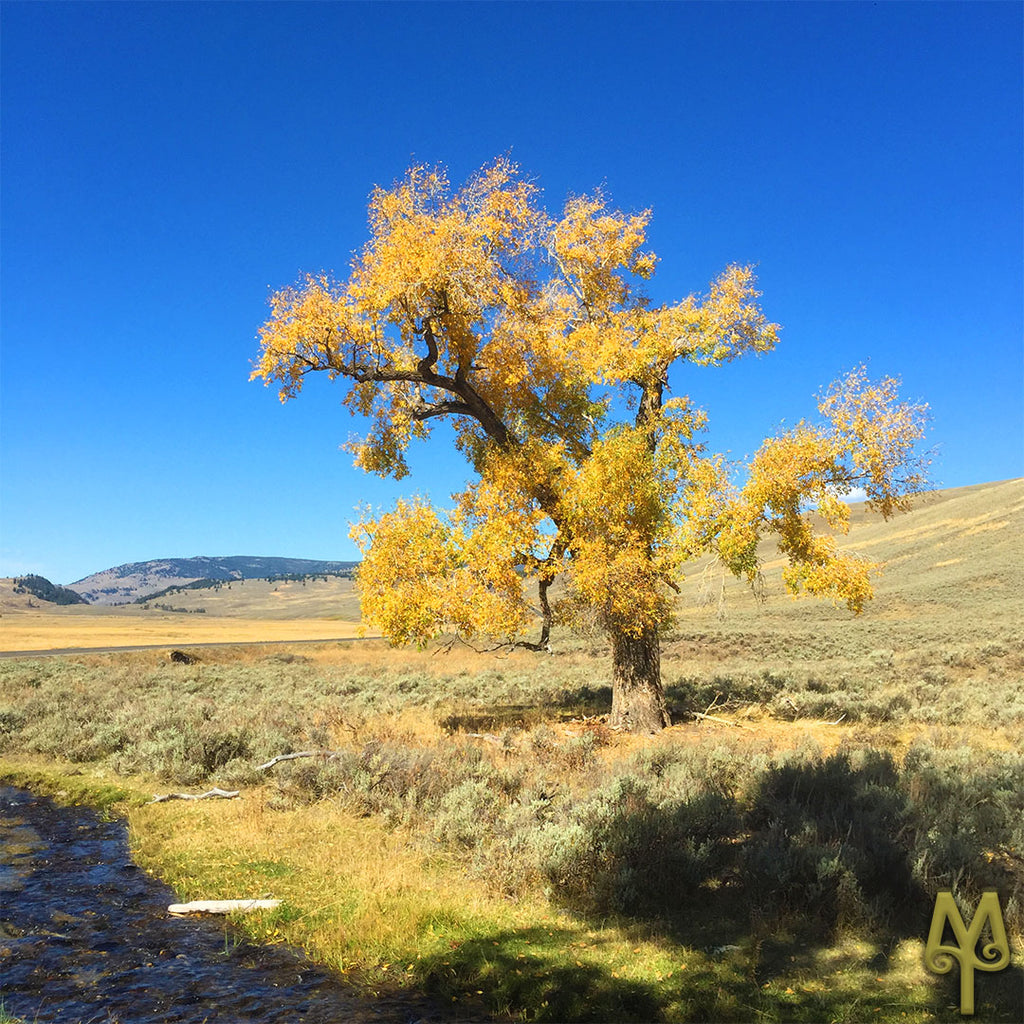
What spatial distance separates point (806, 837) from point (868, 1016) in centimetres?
284

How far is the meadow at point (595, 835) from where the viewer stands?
22.3 feet

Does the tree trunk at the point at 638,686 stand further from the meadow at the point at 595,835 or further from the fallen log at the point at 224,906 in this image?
the fallen log at the point at 224,906

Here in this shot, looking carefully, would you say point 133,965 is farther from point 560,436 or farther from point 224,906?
point 560,436

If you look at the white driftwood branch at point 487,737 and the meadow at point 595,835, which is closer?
the meadow at point 595,835

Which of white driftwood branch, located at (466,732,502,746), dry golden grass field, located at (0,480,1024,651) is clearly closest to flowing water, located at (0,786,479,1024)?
white driftwood branch, located at (466,732,502,746)

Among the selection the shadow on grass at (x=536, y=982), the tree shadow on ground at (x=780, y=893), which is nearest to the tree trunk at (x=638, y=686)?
the tree shadow on ground at (x=780, y=893)

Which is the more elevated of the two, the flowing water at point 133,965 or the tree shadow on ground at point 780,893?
the tree shadow on ground at point 780,893

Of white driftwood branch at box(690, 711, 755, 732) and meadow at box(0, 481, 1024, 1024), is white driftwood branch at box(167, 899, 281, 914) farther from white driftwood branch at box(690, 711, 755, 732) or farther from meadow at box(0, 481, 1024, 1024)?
white driftwood branch at box(690, 711, 755, 732)

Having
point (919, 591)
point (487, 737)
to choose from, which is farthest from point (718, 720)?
point (919, 591)

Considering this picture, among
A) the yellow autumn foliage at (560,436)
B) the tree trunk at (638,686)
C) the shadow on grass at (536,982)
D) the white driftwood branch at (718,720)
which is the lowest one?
the shadow on grass at (536,982)

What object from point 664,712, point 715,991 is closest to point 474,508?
point 664,712

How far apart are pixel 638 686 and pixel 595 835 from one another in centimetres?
965

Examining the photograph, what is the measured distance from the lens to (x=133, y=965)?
752cm

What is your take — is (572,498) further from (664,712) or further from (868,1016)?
(868,1016)
